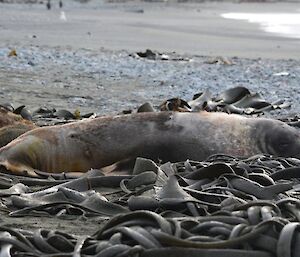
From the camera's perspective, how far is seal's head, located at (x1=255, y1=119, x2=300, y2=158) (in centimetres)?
565

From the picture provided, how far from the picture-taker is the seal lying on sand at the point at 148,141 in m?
5.46

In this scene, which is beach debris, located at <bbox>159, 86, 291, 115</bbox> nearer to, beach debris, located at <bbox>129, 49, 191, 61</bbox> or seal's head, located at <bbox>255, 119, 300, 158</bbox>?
seal's head, located at <bbox>255, 119, 300, 158</bbox>

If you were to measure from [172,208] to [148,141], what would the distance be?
1.64m

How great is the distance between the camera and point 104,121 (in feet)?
18.7

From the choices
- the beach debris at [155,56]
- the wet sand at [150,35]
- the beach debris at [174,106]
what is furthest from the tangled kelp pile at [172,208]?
the wet sand at [150,35]

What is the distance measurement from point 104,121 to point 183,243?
2.61m

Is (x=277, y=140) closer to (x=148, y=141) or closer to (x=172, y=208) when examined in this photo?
(x=148, y=141)

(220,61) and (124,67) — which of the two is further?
(220,61)

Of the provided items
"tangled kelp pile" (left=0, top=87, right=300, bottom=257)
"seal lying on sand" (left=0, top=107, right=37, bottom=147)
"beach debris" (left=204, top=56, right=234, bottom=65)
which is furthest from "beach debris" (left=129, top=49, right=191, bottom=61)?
"tangled kelp pile" (left=0, top=87, right=300, bottom=257)

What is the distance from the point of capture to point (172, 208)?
12.7 feet

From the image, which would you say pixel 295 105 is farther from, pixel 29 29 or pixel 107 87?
pixel 29 29

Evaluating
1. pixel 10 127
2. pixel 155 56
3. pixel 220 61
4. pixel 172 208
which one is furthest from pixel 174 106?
pixel 155 56

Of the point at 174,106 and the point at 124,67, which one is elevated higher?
the point at 174,106

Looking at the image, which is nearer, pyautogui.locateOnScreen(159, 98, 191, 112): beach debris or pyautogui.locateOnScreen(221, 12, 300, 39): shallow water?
pyautogui.locateOnScreen(159, 98, 191, 112): beach debris
